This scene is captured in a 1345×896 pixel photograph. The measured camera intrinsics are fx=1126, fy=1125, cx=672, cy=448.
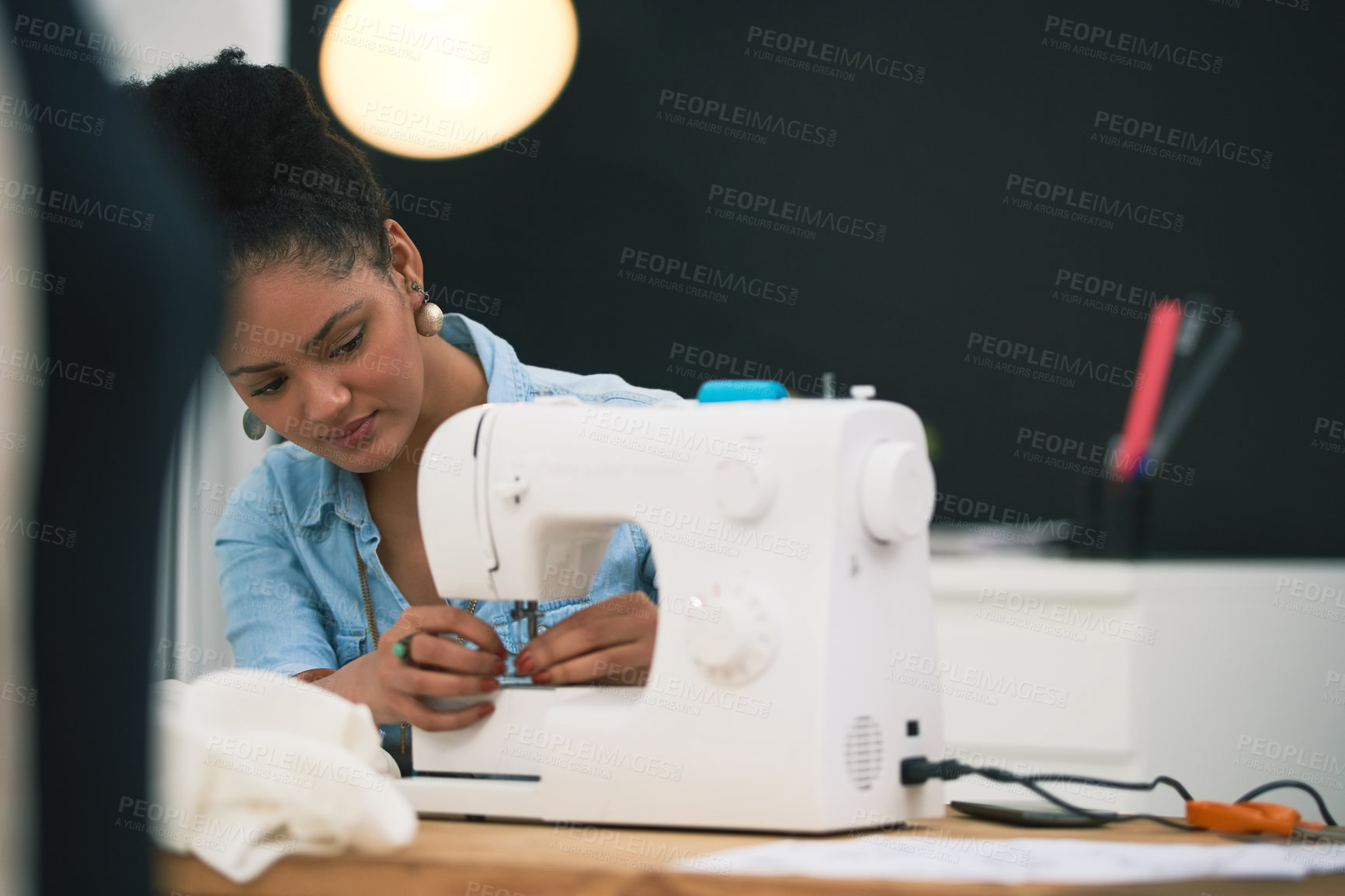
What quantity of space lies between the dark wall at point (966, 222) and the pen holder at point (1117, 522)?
219 millimetres

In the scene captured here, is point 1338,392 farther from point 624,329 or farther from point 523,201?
point 523,201

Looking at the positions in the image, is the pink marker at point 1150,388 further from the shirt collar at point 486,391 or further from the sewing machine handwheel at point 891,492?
the sewing machine handwheel at point 891,492

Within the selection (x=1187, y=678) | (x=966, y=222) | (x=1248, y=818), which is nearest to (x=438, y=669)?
(x=1248, y=818)

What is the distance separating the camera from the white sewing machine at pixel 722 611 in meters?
0.80

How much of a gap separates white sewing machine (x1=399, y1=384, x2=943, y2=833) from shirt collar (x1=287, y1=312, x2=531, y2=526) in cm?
42

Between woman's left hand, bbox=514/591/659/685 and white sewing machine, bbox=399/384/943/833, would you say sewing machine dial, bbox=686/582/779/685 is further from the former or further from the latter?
woman's left hand, bbox=514/591/659/685

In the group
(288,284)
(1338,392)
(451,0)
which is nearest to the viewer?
(288,284)

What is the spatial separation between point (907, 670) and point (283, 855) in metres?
0.47

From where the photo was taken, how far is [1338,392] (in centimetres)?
217

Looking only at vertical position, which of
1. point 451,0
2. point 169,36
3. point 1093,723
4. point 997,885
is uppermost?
point 451,0

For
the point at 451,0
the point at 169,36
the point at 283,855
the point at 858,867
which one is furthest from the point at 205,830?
the point at 451,0

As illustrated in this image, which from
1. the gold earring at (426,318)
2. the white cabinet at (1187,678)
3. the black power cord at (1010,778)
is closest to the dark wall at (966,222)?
the white cabinet at (1187,678)

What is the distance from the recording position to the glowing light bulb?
8.02 feet

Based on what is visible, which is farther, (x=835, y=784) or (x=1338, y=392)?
(x=1338, y=392)
